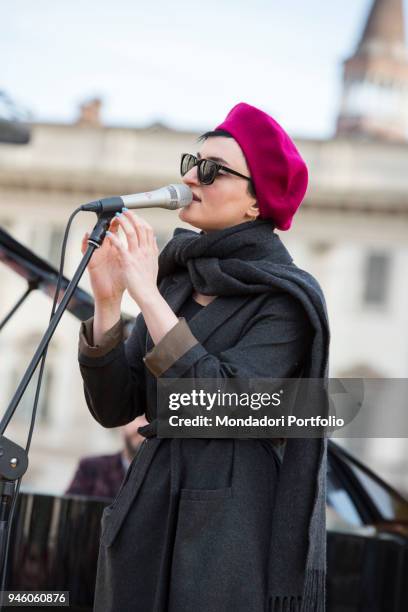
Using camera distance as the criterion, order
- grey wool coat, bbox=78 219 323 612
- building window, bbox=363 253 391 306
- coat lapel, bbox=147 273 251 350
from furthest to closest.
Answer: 1. building window, bbox=363 253 391 306
2. coat lapel, bbox=147 273 251 350
3. grey wool coat, bbox=78 219 323 612

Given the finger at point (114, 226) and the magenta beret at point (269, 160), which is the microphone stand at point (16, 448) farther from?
the magenta beret at point (269, 160)

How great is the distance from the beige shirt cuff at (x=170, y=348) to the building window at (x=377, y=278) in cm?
2747

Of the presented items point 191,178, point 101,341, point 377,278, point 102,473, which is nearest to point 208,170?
point 191,178

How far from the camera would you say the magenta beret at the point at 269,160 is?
8.16 feet

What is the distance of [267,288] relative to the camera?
2.41 metres

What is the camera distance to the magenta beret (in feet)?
8.16

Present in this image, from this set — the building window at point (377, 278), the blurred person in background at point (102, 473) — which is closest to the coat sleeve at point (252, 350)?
the blurred person in background at point (102, 473)

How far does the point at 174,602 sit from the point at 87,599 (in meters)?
1.54

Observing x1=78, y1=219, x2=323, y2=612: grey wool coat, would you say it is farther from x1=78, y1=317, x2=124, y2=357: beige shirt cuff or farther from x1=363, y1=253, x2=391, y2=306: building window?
x1=363, y1=253, x2=391, y2=306: building window

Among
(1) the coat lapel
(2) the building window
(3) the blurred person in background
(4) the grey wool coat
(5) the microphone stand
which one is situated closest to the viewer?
(5) the microphone stand

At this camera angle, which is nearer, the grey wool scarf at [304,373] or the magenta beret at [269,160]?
the grey wool scarf at [304,373]

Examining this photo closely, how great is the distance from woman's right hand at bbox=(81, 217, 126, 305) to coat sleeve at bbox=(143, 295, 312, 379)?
0.19 meters

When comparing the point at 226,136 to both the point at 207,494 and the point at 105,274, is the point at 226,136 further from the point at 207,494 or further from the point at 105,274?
the point at 207,494

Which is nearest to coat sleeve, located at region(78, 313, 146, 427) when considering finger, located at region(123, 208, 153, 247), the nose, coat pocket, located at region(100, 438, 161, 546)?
coat pocket, located at region(100, 438, 161, 546)
